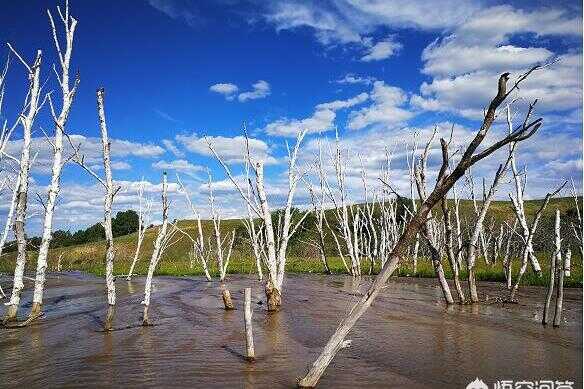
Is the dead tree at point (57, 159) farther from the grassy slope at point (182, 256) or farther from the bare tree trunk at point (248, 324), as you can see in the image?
the grassy slope at point (182, 256)

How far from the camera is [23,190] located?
14.7 meters

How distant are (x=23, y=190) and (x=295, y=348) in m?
9.65

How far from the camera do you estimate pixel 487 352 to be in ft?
34.3

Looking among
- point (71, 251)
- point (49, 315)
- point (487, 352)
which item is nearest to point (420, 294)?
point (487, 352)

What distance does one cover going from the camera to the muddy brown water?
8781 mm

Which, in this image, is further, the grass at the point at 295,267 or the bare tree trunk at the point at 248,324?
the grass at the point at 295,267

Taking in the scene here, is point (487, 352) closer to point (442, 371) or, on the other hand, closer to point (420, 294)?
point (442, 371)

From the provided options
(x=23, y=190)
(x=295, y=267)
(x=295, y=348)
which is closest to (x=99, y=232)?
(x=295, y=267)

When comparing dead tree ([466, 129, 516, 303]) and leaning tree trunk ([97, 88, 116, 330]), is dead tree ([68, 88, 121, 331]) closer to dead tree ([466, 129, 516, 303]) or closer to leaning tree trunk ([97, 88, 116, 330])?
leaning tree trunk ([97, 88, 116, 330])

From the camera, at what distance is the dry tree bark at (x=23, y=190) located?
14352 mm

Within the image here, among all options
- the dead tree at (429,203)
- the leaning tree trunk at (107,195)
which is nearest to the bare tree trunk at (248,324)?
the dead tree at (429,203)

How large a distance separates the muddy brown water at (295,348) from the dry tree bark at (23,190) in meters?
1.11

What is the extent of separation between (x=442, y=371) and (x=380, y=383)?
4.79ft

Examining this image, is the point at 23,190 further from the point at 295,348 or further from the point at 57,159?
the point at 295,348
